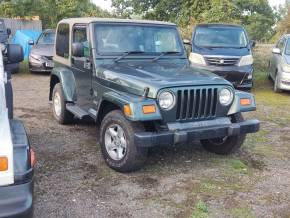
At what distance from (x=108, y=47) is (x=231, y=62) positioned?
5.51 m

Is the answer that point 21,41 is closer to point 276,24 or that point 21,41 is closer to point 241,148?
point 241,148

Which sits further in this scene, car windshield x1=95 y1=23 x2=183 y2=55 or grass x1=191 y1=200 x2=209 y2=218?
car windshield x1=95 y1=23 x2=183 y2=55

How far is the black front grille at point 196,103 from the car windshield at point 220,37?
639cm

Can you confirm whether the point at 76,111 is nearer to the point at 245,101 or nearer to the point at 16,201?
the point at 245,101

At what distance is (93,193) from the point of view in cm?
458

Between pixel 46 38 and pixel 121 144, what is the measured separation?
1068 centimetres

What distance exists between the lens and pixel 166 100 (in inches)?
190

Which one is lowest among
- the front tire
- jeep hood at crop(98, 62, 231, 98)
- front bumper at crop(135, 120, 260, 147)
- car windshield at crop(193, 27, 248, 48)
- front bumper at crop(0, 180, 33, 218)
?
the front tire

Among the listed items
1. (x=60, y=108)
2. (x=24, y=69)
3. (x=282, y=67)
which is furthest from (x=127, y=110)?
(x=24, y=69)

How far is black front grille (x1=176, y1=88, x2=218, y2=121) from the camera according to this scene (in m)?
4.93

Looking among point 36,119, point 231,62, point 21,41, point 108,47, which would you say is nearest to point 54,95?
point 36,119

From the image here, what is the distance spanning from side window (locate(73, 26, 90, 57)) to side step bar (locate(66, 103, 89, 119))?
2.86 feet

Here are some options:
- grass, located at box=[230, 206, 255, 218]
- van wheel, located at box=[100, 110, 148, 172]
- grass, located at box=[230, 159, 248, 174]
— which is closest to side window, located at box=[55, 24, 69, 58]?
van wheel, located at box=[100, 110, 148, 172]

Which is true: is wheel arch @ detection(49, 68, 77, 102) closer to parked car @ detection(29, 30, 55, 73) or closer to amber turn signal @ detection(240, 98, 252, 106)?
amber turn signal @ detection(240, 98, 252, 106)
